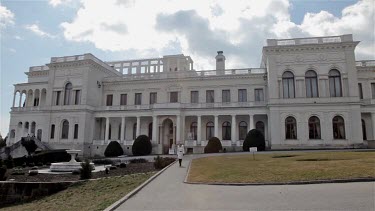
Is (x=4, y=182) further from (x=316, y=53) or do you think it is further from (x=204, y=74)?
(x=316, y=53)

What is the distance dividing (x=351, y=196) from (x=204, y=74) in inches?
1552

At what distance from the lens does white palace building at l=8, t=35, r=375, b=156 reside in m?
39.3

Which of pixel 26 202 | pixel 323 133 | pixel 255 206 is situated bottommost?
pixel 26 202

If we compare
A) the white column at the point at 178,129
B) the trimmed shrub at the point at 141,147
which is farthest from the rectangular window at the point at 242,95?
the trimmed shrub at the point at 141,147

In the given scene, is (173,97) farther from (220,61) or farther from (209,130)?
(220,61)

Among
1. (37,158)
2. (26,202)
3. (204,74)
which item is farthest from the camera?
(204,74)

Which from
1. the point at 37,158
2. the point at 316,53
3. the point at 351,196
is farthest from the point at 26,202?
the point at 316,53

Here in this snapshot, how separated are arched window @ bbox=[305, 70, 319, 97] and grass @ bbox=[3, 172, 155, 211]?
32267 millimetres

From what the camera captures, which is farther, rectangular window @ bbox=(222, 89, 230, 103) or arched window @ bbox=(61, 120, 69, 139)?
arched window @ bbox=(61, 120, 69, 139)

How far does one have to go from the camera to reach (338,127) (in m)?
38.7

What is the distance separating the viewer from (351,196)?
31.5 ft

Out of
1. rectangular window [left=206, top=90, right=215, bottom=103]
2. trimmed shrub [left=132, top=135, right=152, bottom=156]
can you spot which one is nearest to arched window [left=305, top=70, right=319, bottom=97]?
rectangular window [left=206, top=90, right=215, bottom=103]

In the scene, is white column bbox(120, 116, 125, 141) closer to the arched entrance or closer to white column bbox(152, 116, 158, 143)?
white column bbox(152, 116, 158, 143)

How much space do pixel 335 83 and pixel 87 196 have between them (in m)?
37.4
